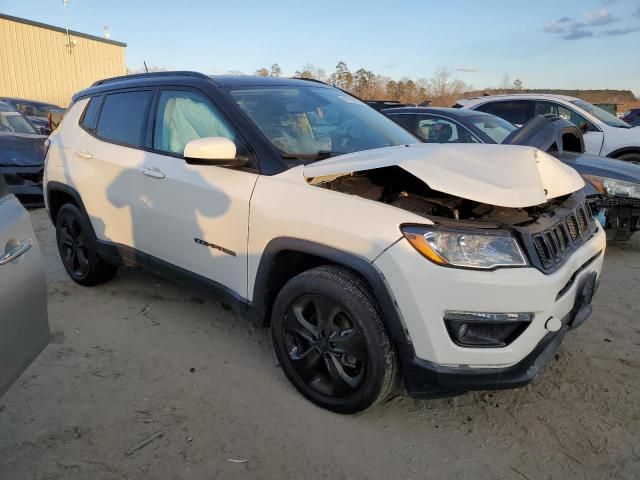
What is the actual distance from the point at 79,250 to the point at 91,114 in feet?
3.90

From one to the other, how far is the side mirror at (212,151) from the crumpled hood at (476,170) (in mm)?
447

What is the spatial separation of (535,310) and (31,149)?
27.4 ft

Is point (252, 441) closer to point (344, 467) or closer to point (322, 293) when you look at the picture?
point (344, 467)

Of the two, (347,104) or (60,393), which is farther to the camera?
(347,104)

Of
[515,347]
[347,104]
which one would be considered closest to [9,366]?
[515,347]

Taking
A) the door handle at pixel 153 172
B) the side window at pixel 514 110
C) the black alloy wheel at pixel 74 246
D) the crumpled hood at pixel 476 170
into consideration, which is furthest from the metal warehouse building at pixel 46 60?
the crumpled hood at pixel 476 170

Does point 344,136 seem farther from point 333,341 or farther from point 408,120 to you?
point 408,120

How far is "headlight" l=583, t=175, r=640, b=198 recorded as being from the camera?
5.23 m

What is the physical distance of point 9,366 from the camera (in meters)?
1.99

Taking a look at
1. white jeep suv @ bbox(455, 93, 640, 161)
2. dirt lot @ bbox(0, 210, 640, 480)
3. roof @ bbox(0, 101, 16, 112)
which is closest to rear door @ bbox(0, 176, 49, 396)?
dirt lot @ bbox(0, 210, 640, 480)

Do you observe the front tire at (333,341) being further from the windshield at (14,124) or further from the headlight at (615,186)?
the windshield at (14,124)

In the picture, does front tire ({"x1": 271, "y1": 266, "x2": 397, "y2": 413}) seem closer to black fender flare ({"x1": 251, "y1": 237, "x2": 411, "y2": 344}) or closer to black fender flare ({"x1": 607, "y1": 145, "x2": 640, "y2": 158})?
black fender flare ({"x1": 251, "y1": 237, "x2": 411, "y2": 344})

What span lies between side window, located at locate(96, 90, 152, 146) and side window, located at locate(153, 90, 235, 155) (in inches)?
7.5

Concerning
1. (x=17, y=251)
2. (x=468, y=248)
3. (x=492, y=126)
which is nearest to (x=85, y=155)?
(x=17, y=251)
